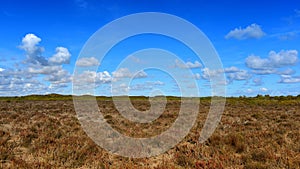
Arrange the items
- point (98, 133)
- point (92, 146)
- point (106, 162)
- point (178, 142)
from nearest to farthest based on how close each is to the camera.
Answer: point (106, 162), point (92, 146), point (178, 142), point (98, 133)

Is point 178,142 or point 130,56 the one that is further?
point 130,56

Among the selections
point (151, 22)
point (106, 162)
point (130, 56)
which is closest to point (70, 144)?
point (106, 162)

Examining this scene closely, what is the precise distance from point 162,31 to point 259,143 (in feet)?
25.1

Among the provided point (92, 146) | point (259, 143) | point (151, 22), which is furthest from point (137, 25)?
point (259, 143)

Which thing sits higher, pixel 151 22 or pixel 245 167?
pixel 151 22

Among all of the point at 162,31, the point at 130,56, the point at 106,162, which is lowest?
the point at 106,162

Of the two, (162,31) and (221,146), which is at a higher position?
(162,31)

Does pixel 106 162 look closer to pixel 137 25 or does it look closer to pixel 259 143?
pixel 259 143

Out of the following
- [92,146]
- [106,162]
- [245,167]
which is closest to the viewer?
[245,167]

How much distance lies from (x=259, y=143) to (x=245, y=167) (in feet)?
11.2

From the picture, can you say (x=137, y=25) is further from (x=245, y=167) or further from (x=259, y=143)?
(x=245, y=167)

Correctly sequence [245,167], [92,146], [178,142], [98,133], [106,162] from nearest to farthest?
[245,167] → [106,162] → [92,146] → [178,142] → [98,133]

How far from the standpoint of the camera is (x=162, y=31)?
15305mm

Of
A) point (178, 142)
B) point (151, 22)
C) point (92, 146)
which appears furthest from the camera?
point (151, 22)
